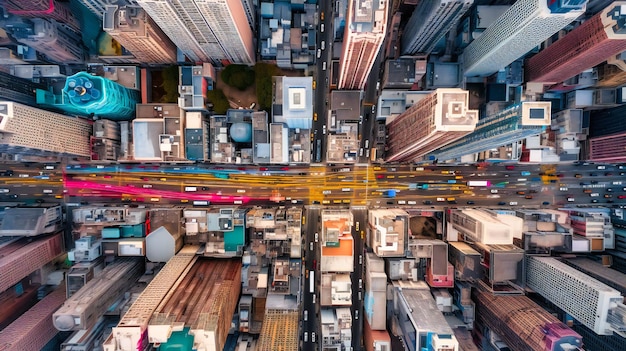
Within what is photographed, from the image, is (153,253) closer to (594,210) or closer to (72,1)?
(72,1)

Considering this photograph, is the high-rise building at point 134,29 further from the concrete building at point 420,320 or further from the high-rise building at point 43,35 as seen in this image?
the concrete building at point 420,320

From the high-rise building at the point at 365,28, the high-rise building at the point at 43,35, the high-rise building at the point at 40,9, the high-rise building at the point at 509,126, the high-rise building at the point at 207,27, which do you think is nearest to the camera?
the high-rise building at the point at 509,126

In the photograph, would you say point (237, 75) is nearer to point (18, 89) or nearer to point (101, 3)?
point (101, 3)

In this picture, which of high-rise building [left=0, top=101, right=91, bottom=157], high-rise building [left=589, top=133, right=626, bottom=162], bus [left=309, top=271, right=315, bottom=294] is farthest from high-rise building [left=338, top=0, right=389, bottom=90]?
high-rise building [left=0, top=101, right=91, bottom=157]

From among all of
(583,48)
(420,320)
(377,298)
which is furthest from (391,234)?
(583,48)

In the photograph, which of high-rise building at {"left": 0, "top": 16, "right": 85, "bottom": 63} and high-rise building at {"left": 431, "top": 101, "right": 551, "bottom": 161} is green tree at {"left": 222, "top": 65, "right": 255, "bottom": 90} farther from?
high-rise building at {"left": 431, "top": 101, "right": 551, "bottom": 161}

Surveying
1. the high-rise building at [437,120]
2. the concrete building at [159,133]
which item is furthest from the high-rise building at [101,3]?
the high-rise building at [437,120]
